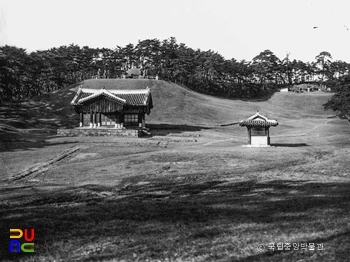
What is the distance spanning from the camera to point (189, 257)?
941 centimetres

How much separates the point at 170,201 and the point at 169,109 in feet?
191

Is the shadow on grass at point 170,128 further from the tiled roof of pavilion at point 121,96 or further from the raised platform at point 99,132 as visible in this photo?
the raised platform at point 99,132

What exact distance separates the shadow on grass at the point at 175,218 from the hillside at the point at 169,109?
139ft

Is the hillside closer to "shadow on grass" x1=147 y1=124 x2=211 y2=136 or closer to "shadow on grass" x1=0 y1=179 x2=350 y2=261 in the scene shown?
"shadow on grass" x1=147 y1=124 x2=211 y2=136

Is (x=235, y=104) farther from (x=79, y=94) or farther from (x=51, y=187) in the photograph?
(x=51, y=187)

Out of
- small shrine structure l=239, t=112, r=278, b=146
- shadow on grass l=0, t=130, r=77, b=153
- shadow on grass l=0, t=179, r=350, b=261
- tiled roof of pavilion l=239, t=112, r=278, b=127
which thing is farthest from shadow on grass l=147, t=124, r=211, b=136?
shadow on grass l=0, t=179, r=350, b=261

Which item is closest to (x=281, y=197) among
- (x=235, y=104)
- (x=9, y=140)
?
(x=9, y=140)

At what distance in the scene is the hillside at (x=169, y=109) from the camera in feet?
211

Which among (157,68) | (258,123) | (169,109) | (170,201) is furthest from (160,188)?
(157,68)

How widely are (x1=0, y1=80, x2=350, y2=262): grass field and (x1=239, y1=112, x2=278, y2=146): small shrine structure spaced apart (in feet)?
11.2

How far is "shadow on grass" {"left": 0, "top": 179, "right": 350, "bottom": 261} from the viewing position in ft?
33.2

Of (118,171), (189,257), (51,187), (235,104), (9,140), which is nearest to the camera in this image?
(189,257)

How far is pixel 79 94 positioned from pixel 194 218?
43.3 meters

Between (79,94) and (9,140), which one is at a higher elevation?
(79,94)
